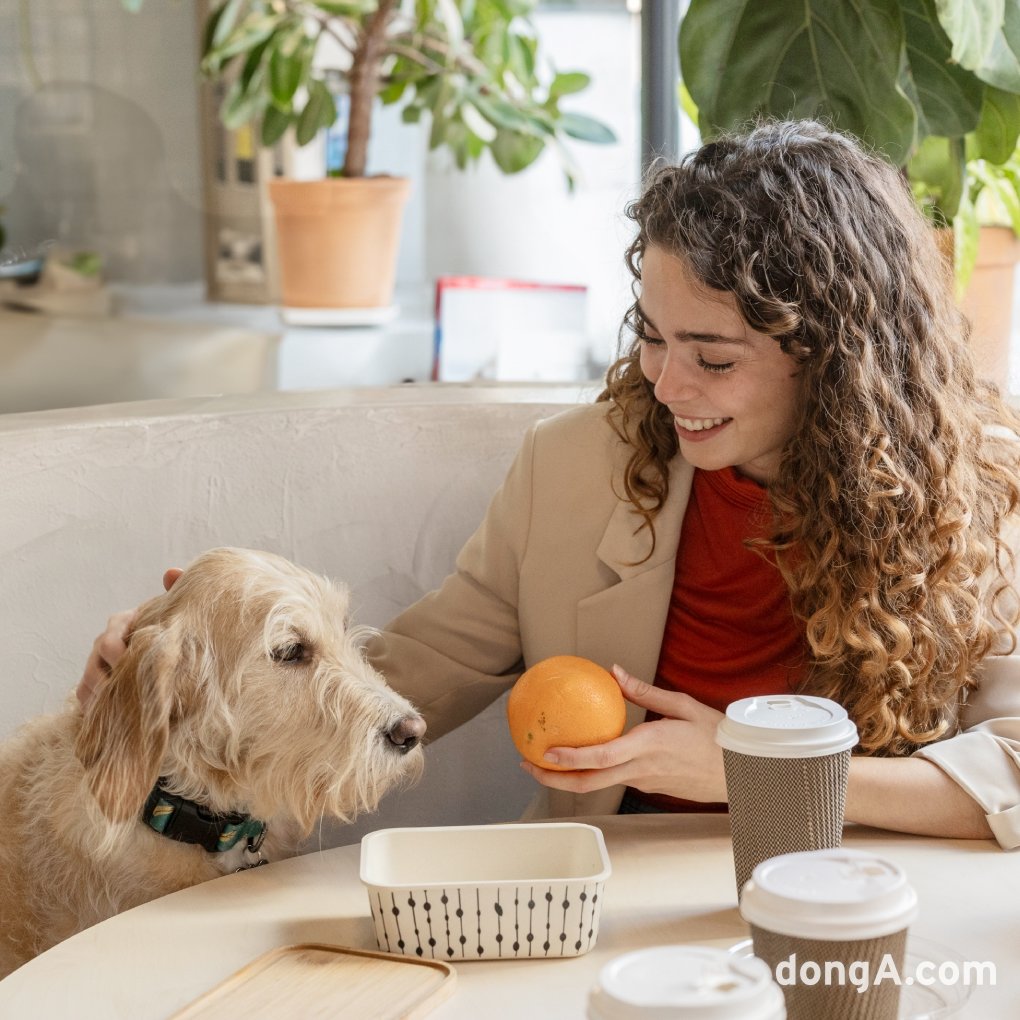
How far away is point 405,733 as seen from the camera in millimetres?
1446

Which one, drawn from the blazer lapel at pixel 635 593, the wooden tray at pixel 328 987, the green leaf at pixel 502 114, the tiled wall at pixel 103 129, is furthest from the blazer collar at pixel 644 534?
A: the tiled wall at pixel 103 129

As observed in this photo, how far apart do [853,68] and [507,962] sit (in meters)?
1.60

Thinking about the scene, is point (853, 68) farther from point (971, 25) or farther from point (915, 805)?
point (915, 805)

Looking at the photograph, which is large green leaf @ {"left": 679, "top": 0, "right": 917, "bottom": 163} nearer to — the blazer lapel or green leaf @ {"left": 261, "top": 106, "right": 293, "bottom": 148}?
the blazer lapel

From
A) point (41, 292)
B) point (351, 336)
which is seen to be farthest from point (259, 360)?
point (41, 292)

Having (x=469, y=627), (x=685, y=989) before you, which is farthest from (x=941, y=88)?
(x=685, y=989)

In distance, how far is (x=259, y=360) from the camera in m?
3.61

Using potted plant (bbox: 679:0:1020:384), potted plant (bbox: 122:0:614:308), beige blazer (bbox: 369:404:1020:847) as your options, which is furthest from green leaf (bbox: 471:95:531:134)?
beige blazer (bbox: 369:404:1020:847)

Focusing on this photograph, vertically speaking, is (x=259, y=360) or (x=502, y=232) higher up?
(x=502, y=232)

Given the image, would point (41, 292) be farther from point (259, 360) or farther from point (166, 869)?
point (166, 869)

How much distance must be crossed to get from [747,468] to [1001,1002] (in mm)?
824

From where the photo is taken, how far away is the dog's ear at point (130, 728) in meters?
1.33

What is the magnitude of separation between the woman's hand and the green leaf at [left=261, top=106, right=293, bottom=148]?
8.20ft

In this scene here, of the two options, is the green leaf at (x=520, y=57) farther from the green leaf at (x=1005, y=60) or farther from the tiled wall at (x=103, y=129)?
the green leaf at (x=1005, y=60)
